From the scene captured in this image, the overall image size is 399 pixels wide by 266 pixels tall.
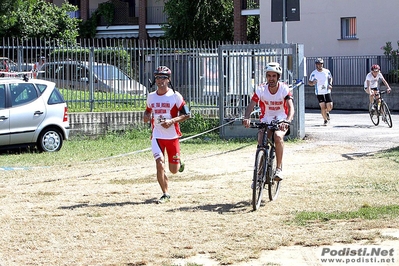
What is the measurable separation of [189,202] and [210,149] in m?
6.91

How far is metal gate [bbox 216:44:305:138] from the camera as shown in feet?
60.7

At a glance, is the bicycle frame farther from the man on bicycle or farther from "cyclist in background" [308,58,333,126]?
"cyclist in background" [308,58,333,126]

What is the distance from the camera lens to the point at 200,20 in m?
42.3

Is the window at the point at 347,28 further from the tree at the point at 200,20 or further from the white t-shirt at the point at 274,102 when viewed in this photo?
the white t-shirt at the point at 274,102

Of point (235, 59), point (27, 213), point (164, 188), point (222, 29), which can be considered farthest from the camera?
point (222, 29)

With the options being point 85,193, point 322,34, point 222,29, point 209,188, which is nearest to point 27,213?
point 85,193

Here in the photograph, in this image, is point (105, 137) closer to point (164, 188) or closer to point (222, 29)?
point (164, 188)

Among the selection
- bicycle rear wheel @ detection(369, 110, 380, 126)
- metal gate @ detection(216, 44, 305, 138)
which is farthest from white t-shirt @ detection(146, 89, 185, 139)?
bicycle rear wheel @ detection(369, 110, 380, 126)

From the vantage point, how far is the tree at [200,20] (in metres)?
42.3

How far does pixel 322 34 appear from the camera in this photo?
3656 cm

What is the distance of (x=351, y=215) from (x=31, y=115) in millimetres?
9236

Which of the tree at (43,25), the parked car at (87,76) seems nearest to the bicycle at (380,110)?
the parked car at (87,76)

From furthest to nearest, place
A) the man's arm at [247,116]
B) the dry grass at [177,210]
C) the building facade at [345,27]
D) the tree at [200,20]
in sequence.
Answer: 1. the tree at [200,20]
2. the building facade at [345,27]
3. the man's arm at [247,116]
4. the dry grass at [177,210]

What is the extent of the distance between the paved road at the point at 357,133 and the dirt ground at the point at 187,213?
1.72 meters
